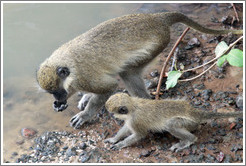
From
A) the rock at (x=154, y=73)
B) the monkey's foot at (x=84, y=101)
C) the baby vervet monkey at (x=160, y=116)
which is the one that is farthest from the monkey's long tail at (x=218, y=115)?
the monkey's foot at (x=84, y=101)

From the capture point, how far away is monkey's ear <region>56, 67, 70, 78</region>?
4.45 metres

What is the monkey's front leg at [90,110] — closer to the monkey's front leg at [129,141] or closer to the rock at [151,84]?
the monkey's front leg at [129,141]

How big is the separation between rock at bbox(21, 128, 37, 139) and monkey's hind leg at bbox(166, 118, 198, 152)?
7.36 feet

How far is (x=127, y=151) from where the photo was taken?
14.2ft

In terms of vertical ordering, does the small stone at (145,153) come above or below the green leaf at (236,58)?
below

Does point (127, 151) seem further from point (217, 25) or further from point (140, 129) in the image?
point (217, 25)

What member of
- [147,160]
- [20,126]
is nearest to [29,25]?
[20,126]

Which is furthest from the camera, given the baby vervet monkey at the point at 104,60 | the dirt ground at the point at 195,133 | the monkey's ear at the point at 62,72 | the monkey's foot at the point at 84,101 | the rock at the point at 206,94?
the monkey's foot at the point at 84,101

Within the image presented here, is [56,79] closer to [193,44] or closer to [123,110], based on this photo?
[123,110]

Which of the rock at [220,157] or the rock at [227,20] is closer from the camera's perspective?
the rock at [220,157]

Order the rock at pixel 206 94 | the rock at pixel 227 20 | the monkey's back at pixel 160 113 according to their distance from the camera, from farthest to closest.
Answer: the rock at pixel 227 20 < the rock at pixel 206 94 < the monkey's back at pixel 160 113

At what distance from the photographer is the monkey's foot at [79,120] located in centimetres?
496

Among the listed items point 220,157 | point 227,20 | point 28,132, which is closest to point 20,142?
point 28,132

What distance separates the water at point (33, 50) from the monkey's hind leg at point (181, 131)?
69.8 inches
